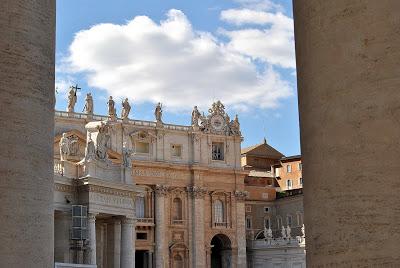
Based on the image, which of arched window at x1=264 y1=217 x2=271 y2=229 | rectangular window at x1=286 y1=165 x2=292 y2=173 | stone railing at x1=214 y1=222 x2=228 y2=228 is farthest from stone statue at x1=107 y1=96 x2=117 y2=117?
rectangular window at x1=286 y1=165 x2=292 y2=173

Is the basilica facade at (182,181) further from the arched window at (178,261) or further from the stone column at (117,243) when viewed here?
the stone column at (117,243)

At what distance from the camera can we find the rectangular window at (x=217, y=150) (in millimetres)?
67750

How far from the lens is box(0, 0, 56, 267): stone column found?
7887mm

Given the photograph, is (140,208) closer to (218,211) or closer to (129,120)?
(129,120)

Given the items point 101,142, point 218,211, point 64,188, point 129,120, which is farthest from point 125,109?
point 64,188

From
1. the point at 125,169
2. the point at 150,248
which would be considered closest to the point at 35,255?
the point at 125,169

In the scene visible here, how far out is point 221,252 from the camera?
69.0m

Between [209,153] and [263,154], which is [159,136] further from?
[263,154]

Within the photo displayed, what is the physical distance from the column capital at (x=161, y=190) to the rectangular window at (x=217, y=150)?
5.67 meters

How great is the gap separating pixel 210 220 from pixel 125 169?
31161 millimetres

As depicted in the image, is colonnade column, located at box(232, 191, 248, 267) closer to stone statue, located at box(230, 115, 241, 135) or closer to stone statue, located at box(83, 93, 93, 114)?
stone statue, located at box(230, 115, 241, 135)

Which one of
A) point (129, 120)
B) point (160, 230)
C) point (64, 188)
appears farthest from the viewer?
point (129, 120)

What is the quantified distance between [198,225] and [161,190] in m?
4.23

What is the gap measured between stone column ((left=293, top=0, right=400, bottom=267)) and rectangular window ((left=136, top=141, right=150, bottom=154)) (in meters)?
57.1
